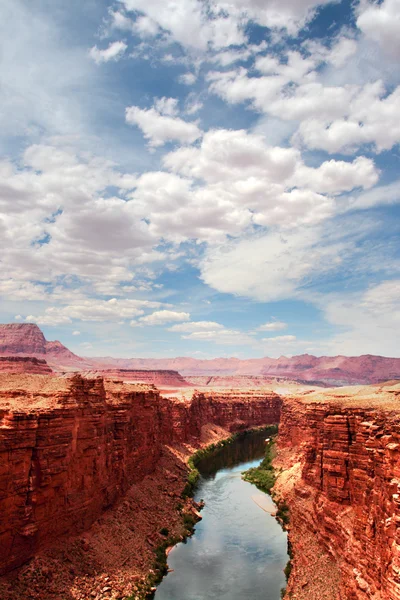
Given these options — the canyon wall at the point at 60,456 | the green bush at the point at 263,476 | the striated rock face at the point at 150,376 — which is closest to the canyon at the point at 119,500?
the canyon wall at the point at 60,456

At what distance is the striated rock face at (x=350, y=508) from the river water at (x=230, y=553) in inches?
87.9

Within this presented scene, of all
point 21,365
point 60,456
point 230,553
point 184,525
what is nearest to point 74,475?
point 60,456

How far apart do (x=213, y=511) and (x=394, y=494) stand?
27.3 metres

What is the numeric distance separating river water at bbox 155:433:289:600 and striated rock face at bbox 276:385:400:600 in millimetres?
2232

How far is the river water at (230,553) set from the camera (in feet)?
81.7

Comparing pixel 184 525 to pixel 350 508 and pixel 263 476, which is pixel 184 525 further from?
pixel 263 476

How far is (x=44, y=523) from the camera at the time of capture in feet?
66.6

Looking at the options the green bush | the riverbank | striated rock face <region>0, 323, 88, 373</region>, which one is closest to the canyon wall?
the riverbank

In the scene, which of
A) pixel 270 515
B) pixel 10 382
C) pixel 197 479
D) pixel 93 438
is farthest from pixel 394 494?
pixel 197 479

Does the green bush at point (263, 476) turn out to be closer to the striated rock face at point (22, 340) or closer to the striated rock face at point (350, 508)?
the striated rock face at point (350, 508)

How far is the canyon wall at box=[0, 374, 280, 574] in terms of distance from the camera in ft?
61.4

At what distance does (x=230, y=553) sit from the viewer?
2986 centimetres

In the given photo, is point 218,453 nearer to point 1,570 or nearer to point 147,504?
point 147,504

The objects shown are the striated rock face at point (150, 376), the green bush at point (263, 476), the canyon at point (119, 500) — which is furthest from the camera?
the striated rock face at point (150, 376)
